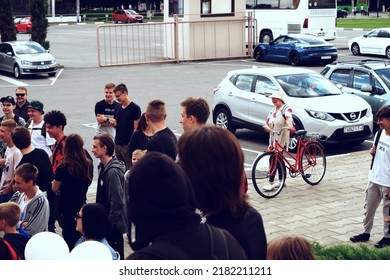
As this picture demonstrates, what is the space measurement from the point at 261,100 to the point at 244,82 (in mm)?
885

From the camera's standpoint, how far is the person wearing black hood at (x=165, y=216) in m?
3.08

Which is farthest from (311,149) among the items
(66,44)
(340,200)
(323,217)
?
(66,44)

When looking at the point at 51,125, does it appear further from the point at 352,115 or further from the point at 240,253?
the point at 352,115

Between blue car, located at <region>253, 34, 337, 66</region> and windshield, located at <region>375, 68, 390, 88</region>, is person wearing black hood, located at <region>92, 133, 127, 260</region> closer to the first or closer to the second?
windshield, located at <region>375, 68, 390, 88</region>

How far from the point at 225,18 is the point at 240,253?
31.9 m

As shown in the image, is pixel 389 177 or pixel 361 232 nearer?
pixel 389 177

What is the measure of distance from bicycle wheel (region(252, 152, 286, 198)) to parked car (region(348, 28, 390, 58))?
925 inches

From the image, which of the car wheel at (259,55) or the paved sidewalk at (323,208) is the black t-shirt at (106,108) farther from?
the car wheel at (259,55)

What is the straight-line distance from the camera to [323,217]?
34.6ft

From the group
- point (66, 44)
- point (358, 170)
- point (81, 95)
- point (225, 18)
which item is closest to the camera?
point (358, 170)

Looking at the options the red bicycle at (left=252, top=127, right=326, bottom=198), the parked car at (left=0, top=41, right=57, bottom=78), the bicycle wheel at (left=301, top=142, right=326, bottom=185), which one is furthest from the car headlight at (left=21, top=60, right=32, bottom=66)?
the bicycle wheel at (left=301, top=142, right=326, bottom=185)

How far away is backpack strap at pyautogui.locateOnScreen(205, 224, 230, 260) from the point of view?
318 centimetres

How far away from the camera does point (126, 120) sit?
1083 cm

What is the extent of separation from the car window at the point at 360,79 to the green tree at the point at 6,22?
68.7 ft
